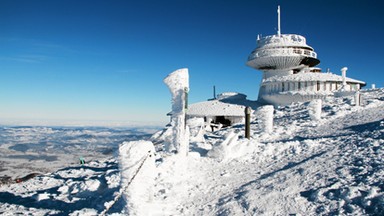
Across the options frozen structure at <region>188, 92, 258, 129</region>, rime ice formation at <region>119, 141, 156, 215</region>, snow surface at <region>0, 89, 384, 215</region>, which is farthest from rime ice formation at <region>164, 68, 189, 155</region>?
frozen structure at <region>188, 92, 258, 129</region>

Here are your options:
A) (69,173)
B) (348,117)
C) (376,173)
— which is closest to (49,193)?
(69,173)

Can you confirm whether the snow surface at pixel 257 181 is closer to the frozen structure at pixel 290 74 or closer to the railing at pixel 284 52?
the frozen structure at pixel 290 74

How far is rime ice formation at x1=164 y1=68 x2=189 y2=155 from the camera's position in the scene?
10.6 metres

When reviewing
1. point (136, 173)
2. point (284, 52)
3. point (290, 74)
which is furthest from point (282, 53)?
point (136, 173)

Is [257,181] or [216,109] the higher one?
[216,109]

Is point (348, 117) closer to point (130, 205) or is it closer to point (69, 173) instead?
point (130, 205)

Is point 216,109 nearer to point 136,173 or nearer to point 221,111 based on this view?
point 221,111

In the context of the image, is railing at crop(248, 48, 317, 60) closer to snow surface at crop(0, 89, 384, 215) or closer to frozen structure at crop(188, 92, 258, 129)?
frozen structure at crop(188, 92, 258, 129)

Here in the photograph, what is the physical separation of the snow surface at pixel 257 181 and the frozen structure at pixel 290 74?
12345 mm

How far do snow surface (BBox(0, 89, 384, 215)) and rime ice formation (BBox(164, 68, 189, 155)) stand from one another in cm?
47

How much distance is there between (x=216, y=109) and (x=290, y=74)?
336 inches

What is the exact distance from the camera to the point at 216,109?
1073 inches

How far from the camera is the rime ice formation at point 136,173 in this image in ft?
25.2

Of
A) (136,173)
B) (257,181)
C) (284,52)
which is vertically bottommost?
(257,181)
